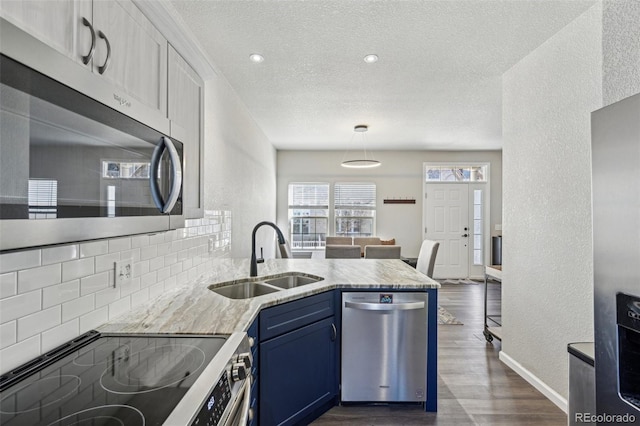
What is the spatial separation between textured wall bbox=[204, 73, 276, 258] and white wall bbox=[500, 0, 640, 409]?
2465 millimetres

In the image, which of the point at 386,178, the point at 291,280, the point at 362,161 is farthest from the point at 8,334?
the point at 386,178

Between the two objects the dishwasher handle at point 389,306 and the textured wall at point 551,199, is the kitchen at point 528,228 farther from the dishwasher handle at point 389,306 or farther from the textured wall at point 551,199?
the dishwasher handle at point 389,306

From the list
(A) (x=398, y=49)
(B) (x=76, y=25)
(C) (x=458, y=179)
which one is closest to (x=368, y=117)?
(A) (x=398, y=49)

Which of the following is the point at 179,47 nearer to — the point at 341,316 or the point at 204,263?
the point at 204,263

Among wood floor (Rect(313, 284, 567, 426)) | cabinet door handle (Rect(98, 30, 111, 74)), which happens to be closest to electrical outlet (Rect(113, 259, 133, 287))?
cabinet door handle (Rect(98, 30, 111, 74))

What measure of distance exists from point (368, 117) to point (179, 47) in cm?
304

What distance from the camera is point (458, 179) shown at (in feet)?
20.7

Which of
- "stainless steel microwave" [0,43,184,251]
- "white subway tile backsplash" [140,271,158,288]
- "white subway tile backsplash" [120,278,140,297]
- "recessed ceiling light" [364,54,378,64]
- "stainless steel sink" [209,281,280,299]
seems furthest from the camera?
"recessed ceiling light" [364,54,378,64]

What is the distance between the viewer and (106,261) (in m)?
1.25

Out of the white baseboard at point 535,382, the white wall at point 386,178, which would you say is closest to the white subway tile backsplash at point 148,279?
the white baseboard at point 535,382

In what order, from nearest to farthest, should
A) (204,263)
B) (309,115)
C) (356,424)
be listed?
(356,424) < (204,263) < (309,115)

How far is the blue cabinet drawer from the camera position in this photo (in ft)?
4.99

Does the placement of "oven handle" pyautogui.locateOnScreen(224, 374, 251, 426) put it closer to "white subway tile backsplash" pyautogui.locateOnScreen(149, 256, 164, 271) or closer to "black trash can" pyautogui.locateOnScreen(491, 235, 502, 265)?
"white subway tile backsplash" pyautogui.locateOnScreen(149, 256, 164, 271)

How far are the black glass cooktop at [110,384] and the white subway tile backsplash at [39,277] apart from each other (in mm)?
229
